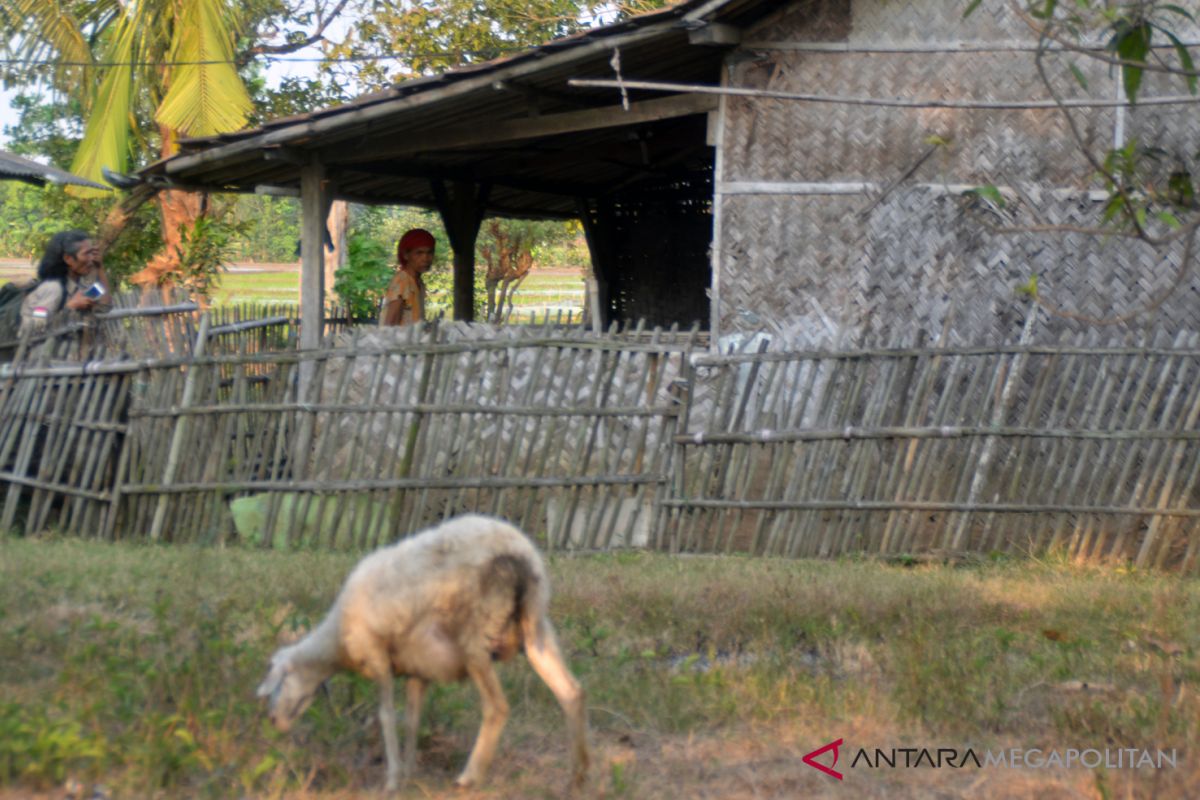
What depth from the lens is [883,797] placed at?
15.2 feet

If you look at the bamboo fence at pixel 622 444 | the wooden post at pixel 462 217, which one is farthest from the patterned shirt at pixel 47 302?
the wooden post at pixel 462 217

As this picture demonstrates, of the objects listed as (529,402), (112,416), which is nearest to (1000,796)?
(529,402)

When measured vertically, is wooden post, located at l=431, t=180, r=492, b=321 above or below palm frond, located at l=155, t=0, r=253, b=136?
below

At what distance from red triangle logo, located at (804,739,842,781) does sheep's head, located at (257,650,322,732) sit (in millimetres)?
1785

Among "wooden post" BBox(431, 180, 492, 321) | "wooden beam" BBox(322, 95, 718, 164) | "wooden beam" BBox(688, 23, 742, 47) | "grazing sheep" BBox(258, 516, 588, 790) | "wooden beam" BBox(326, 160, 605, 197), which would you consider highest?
"wooden beam" BBox(688, 23, 742, 47)

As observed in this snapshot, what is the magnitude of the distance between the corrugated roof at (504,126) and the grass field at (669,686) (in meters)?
3.69

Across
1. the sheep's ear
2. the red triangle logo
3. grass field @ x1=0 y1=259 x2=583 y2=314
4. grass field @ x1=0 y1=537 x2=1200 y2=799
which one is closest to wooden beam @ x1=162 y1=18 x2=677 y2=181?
grass field @ x1=0 y1=537 x2=1200 y2=799

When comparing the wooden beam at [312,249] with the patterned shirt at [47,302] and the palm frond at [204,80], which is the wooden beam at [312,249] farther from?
the palm frond at [204,80]

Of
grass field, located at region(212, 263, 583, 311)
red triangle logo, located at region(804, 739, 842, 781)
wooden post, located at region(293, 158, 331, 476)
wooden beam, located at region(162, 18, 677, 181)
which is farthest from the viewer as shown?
grass field, located at region(212, 263, 583, 311)

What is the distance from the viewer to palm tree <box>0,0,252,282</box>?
604 inches

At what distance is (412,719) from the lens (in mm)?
4578

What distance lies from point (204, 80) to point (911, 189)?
931 centimetres

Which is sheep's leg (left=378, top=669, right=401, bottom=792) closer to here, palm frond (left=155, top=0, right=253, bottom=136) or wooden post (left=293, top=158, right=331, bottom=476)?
wooden post (left=293, top=158, right=331, bottom=476)

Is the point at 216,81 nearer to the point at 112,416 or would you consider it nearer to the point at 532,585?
the point at 112,416
